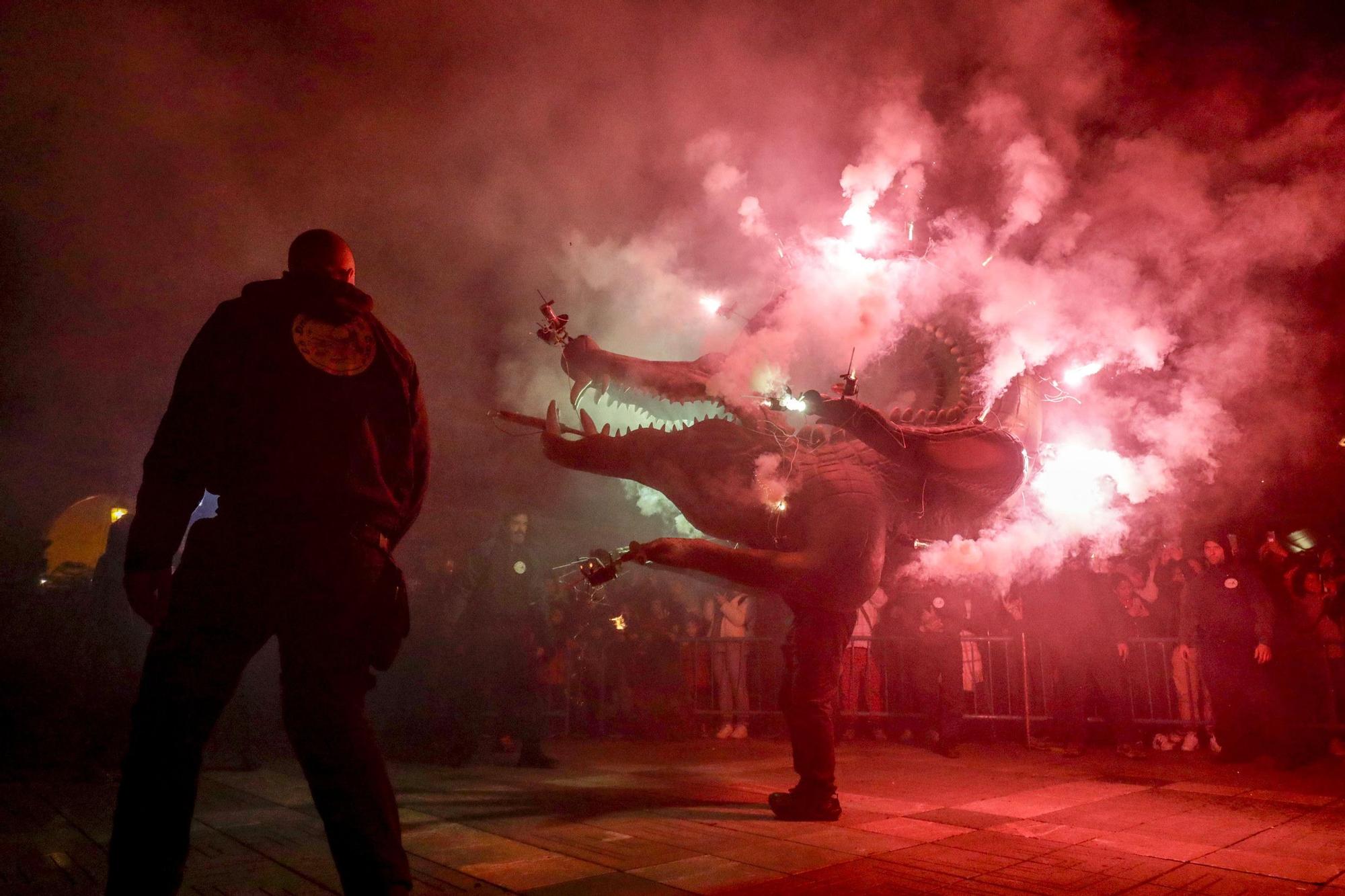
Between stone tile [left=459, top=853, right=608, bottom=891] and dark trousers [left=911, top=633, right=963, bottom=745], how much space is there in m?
5.36

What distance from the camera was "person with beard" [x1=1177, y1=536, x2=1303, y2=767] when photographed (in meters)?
7.17

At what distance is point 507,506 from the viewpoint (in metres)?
13.6

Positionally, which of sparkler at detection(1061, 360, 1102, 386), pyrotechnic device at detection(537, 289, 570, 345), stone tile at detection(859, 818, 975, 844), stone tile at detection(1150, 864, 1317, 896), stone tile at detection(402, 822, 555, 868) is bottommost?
stone tile at detection(859, 818, 975, 844)

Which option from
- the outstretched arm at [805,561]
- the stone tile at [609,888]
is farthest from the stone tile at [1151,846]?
the stone tile at [609,888]

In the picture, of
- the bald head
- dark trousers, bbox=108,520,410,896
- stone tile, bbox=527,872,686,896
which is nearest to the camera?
dark trousers, bbox=108,520,410,896

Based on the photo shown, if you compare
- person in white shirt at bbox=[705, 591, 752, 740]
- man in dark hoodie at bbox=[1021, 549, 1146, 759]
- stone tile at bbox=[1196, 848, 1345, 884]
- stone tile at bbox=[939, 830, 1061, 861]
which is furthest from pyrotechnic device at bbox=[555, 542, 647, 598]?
man in dark hoodie at bbox=[1021, 549, 1146, 759]

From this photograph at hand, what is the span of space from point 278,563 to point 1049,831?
4.06 metres

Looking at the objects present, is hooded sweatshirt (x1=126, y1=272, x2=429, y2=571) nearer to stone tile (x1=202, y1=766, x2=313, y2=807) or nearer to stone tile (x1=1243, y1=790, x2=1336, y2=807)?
stone tile (x1=202, y1=766, x2=313, y2=807)

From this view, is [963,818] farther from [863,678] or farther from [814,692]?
[863,678]

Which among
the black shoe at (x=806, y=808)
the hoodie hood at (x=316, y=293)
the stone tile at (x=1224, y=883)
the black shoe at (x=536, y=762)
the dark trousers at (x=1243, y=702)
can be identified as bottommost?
the black shoe at (x=536, y=762)

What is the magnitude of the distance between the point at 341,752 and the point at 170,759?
0.39 metres

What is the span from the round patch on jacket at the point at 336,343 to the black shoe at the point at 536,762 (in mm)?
5244

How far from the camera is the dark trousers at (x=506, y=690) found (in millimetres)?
6984

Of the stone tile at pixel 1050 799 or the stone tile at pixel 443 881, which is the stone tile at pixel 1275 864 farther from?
the stone tile at pixel 443 881
